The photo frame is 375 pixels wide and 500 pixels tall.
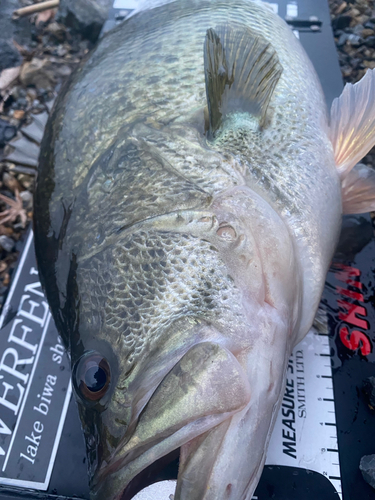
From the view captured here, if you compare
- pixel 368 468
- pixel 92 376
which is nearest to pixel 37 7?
pixel 92 376

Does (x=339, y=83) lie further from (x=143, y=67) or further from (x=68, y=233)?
(x=68, y=233)

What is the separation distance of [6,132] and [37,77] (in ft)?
2.26

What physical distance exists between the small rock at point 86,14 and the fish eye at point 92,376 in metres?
3.65

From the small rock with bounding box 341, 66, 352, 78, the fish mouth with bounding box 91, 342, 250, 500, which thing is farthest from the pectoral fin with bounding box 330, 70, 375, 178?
the small rock with bounding box 341, 66, 352, 78

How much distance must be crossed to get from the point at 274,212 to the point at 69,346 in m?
0.92

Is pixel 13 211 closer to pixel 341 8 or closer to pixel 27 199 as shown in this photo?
pixel 27 199

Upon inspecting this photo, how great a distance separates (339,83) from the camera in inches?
115

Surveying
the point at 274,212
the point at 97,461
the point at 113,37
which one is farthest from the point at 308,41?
Answer: the point at 97,461

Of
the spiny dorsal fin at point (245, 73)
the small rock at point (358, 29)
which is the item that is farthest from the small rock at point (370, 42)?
the spiny dorsal fin at point (245, 73)

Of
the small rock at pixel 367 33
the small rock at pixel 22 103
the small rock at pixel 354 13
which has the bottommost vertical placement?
the small rock at pixel 22 103

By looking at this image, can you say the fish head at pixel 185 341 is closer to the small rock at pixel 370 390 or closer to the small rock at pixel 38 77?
the small rock at pixel 370 390

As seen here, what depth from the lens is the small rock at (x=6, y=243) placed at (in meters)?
2.82

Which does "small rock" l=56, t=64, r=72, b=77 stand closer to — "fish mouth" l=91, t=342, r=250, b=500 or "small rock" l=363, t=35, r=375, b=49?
"small rock" l=363, t=35, r=375, b=49

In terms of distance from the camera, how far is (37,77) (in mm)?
3648
